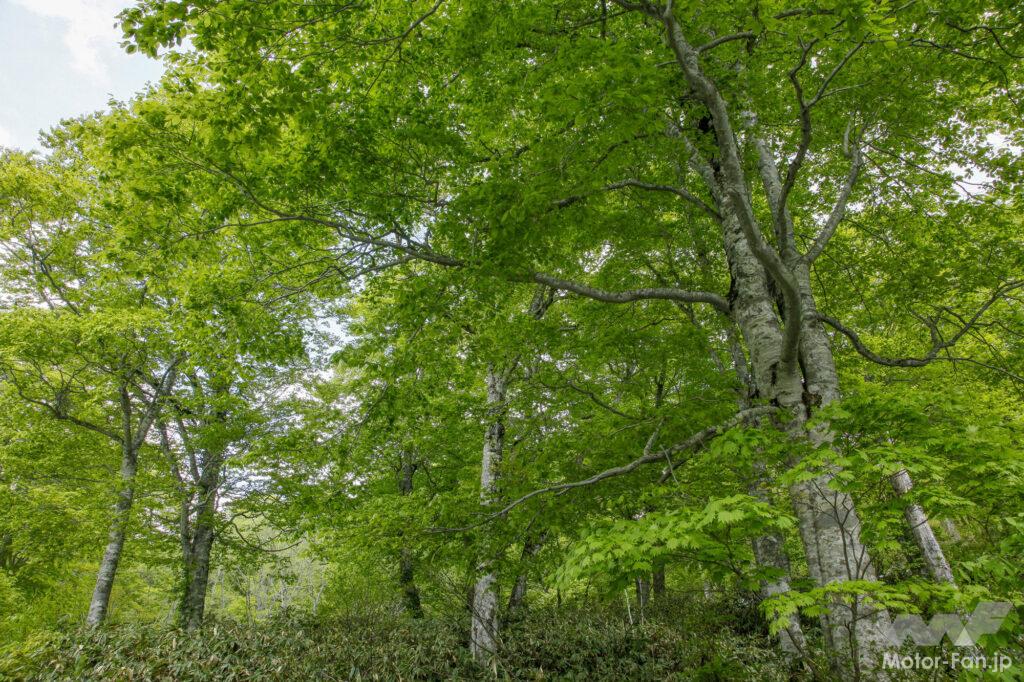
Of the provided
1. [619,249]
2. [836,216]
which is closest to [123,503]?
[619,249]

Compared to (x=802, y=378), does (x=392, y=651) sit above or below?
below

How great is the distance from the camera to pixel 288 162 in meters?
5.76

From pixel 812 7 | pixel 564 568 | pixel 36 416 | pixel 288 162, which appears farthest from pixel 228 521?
pixel 812 7

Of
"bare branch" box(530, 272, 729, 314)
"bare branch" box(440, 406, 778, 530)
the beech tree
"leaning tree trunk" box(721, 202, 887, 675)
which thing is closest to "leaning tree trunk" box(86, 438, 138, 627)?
the beech tree

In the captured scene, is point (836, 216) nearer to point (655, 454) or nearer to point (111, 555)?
point (655, 454)

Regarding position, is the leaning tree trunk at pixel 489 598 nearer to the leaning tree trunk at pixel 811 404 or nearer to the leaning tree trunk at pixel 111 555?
the leaning tree trunk at pixel 811 404

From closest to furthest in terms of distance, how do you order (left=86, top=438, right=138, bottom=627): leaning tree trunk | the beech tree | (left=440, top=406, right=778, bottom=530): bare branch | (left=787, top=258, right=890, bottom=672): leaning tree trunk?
1. the beech tree
2. (left=787, top=258, right=890, bottom=672): leaning tree trunk
3. (left=440, top=406, right=778, bottom=530): bare branch
4. (left=86, top=438, right=138, bottom=627): leaning tree trunk

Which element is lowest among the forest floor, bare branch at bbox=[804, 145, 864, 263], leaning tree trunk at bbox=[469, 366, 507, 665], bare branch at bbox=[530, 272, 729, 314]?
the forest floor

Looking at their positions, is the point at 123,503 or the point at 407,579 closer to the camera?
the point at 123,503

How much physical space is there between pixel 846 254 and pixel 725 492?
5.61 meters

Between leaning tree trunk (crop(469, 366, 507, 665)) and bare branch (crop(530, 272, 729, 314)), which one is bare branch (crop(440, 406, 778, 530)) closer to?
bare branch (crop(530, 272, 729, 314))

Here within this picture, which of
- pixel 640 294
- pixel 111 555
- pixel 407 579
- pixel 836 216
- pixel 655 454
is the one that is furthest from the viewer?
pixel 407 579

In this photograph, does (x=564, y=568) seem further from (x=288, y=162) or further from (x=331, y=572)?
(x=331, y=572)

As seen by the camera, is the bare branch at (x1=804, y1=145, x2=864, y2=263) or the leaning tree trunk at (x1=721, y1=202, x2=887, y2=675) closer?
the leaning tree trunk at (x1=721, y1=202, x2=887, y2=675)
